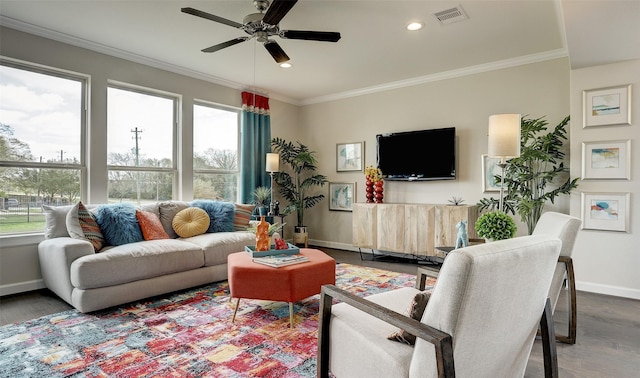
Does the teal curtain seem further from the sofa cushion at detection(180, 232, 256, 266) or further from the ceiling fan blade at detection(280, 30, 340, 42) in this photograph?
the ceiling fan blade at detection(280, 30, 340, 42)

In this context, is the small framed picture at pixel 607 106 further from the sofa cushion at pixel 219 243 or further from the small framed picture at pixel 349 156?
the sofa cushion at pixel 219 243

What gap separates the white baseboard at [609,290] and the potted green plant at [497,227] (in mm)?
1808

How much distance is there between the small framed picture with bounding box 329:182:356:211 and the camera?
5.79m

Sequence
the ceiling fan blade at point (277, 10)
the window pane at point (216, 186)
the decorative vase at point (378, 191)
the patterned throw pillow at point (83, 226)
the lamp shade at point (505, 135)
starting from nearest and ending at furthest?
the ceiling fan blade at point (277, 10) < the lamp shade at point (505, 135) < the patterned throw pillow at point (83, 226) < the window pane at point (216, 186) < the decorative vase at point (378, 191)

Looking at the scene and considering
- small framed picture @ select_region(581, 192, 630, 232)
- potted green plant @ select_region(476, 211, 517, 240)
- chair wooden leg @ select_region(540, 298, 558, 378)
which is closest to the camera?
chair wooden leg @ select_region(540, 298, 558, 378)

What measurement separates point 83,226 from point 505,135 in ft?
12.3

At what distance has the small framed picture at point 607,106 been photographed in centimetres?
337

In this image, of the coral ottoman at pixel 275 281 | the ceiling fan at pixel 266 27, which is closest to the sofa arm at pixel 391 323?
the coral ottoman at pixel 275 281

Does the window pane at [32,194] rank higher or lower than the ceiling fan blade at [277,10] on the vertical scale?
lower

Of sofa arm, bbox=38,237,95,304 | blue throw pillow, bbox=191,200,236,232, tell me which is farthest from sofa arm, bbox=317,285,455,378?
blue throw pillow, bbox=191,200,236,232

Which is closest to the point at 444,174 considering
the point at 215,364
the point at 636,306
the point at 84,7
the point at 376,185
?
the point at 376,185

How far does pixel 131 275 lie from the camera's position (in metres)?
3.04

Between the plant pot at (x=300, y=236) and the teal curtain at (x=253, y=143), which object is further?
the plant pot at (x=300, y=236)

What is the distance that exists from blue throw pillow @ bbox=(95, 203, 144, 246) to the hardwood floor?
0.69m
